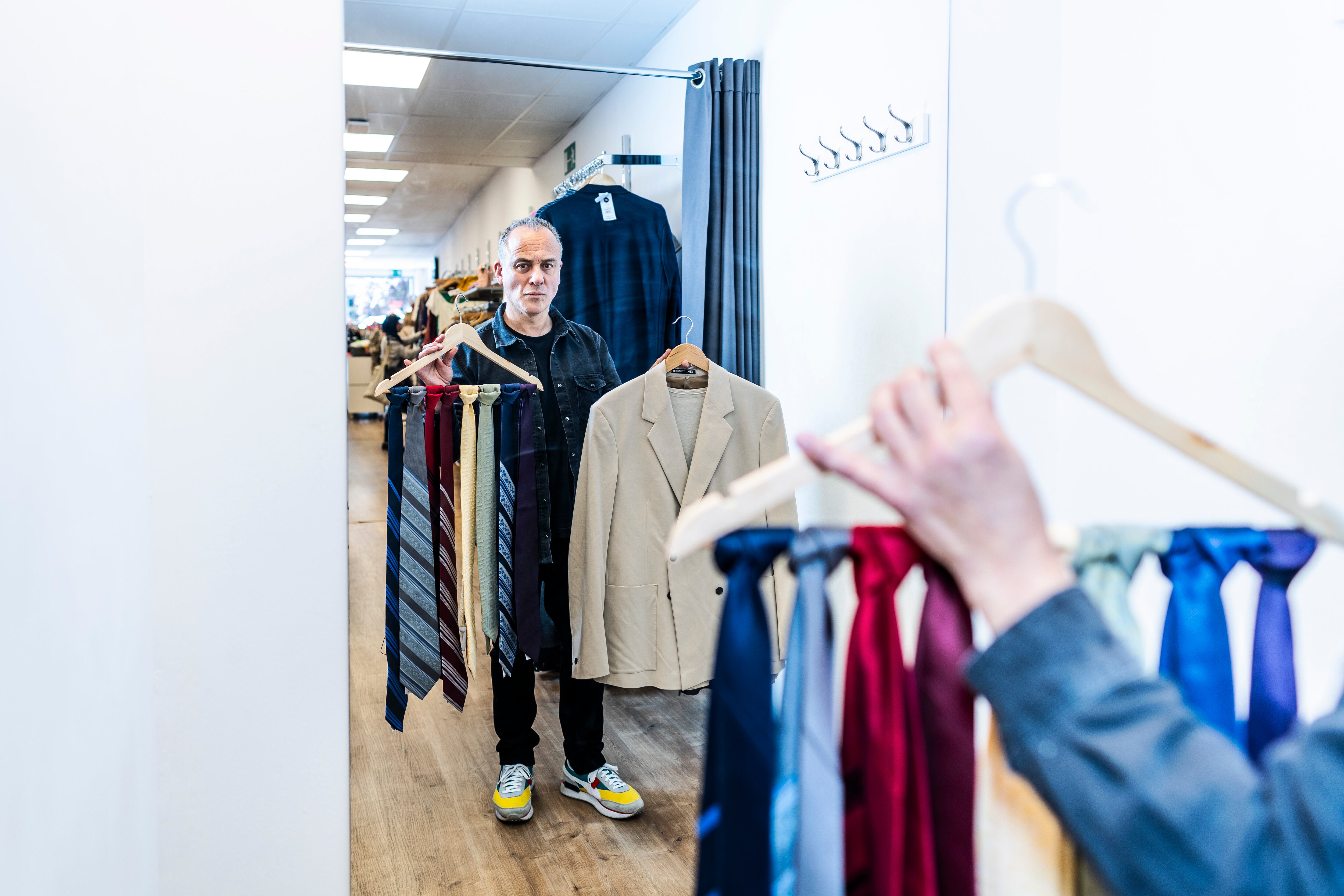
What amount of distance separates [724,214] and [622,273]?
26 centimetres

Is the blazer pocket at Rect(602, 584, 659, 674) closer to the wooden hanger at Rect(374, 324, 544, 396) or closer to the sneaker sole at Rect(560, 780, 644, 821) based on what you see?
the sneaker sole at Rect(560, 780, 644, 821)

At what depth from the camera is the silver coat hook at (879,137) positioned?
1.88 m

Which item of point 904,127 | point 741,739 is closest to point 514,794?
point 741,739

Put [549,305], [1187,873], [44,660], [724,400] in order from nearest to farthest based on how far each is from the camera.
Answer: [1187,873] < [44,660] < [549,305] < [724,400]

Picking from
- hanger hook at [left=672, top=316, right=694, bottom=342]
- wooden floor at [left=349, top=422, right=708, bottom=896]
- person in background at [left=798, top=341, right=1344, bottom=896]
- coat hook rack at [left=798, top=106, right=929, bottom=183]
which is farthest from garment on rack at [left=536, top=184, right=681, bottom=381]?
person in background at [left=798, top=341, right=1344, bottom=896]

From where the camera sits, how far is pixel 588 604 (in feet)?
6.00

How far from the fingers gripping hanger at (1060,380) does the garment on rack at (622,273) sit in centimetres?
111

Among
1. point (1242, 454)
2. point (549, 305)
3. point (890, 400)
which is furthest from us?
point (549, 305)

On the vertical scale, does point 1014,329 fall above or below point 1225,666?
above

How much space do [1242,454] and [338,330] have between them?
1.47 m

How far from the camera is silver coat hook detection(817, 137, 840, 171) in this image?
1895 millimetres

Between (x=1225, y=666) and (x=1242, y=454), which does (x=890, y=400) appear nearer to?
(x=1225, y=666)

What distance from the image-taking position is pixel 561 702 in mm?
1864

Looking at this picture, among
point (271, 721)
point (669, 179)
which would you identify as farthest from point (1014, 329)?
point (271, 721)
